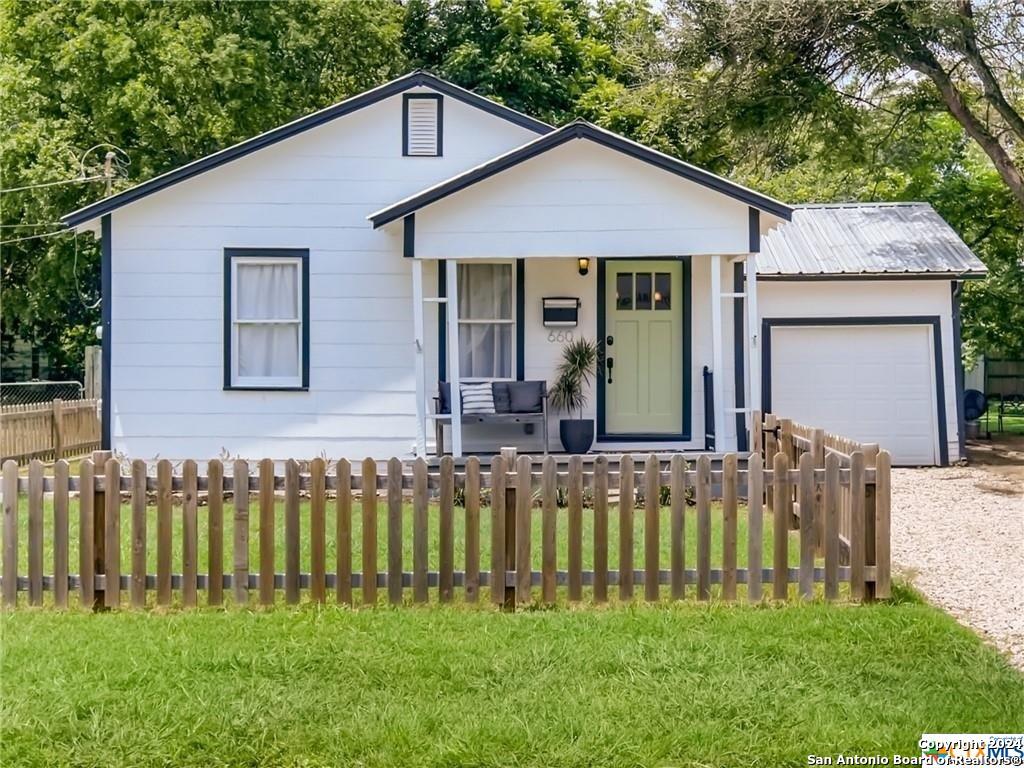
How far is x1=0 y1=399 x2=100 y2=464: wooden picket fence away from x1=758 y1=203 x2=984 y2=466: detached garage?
10.9m

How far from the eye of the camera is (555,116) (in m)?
26.7

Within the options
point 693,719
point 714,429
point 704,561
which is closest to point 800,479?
point 704,561

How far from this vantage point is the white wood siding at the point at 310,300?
43.7 ft

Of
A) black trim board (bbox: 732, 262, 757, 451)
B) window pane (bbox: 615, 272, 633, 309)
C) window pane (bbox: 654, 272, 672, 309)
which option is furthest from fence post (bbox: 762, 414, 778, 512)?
window pane (bbox: 615, 272, 633, 309)

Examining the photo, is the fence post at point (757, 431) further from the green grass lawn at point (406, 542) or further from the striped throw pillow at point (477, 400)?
the striped throw pillow at point (477, 400)

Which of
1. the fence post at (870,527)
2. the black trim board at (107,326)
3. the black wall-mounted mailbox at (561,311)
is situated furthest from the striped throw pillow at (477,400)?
the fence post at (870,527)

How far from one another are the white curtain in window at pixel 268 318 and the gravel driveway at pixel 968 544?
25.0 feet

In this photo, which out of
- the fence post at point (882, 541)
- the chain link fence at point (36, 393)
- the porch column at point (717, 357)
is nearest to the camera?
the fence post at point (882, 541)

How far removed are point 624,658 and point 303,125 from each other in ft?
32.0

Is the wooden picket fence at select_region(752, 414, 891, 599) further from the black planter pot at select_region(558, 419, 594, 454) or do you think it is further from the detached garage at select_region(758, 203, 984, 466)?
the detached garage at select_region(758, 203, 984, 466)

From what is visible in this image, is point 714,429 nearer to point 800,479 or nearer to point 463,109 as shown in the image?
point 463,109

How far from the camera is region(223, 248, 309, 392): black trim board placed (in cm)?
1335

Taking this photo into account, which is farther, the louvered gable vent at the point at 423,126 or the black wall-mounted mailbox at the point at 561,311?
the louvered gable vent at the point at 423,126

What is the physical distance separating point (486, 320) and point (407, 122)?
2.85 m
